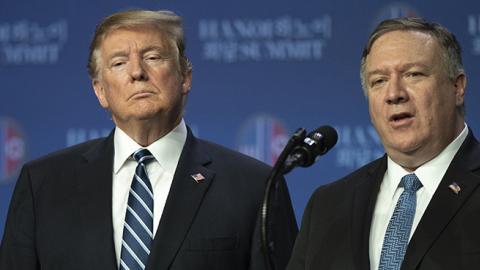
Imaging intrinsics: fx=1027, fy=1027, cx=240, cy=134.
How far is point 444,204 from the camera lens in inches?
105

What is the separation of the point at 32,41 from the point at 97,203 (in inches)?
82.5

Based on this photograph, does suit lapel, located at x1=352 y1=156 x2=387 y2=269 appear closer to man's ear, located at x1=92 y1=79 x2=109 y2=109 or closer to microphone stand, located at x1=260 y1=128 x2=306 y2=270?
microphone stand, located at x1=260 y1=128 x2=306 y2=270

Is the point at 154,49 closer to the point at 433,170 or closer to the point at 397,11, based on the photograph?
the point at 433,170

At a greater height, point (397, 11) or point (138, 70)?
point (397, 11)

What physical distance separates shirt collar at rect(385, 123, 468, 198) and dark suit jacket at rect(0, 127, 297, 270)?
493 mm

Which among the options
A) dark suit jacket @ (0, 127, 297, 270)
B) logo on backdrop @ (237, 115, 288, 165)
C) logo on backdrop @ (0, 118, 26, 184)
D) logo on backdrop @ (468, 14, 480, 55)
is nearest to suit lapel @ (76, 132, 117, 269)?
dark suit jacket @ (0, 127, 297, 270)

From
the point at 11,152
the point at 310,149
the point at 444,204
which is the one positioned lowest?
the point at 11,152

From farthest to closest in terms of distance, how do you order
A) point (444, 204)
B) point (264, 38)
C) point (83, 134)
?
point (83, 134) → point (264, 38) → point (444, 204)

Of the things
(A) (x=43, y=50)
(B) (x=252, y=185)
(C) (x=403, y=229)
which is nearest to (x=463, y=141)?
(C) (x=403, y=229)

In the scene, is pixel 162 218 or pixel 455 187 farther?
pixel 162 218

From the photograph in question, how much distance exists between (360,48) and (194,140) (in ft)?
4.76

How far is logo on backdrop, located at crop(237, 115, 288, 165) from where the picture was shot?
4.70m

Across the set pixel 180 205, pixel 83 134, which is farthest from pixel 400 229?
pixel 83 134

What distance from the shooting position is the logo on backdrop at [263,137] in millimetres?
4703
